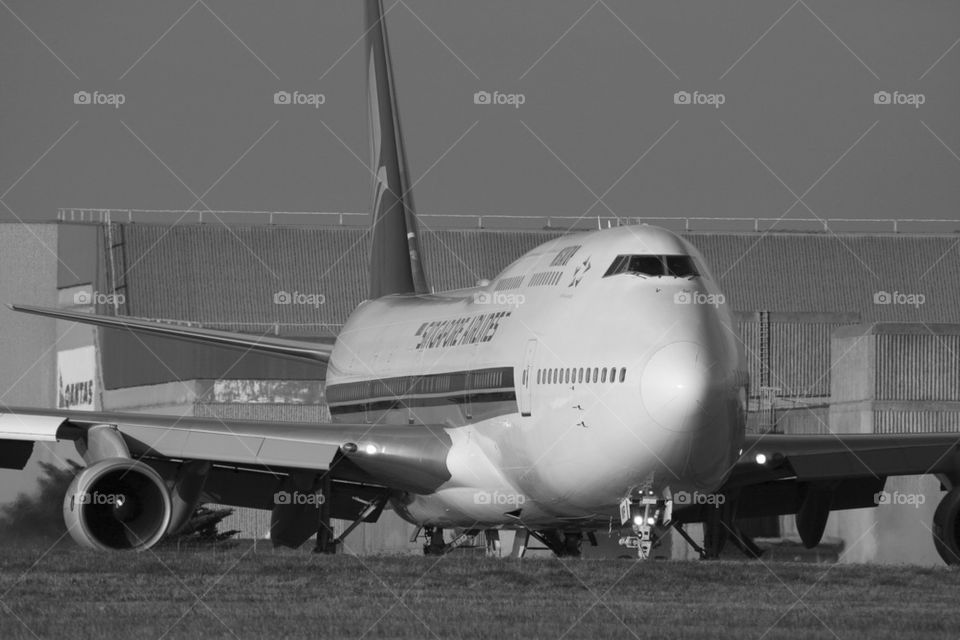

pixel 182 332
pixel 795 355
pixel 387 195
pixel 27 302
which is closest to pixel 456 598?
pixel 182 332

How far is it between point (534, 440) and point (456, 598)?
6141 millimetres

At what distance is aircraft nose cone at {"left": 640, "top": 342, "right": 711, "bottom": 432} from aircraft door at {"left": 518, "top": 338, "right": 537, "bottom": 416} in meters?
2.83

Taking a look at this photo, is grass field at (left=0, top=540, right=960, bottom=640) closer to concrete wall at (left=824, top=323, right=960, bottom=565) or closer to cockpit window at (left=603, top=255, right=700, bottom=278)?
cockpit window at (left=603, top=255, right=700, bottom=278)

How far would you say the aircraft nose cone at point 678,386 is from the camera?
19.5 metres

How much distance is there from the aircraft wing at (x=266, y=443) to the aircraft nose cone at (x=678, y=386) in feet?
18.4

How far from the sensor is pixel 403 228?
118ft

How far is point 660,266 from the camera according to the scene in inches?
826

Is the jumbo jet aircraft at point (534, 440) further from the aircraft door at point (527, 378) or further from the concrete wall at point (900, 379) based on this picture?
the concrete wall at point (900, 379)

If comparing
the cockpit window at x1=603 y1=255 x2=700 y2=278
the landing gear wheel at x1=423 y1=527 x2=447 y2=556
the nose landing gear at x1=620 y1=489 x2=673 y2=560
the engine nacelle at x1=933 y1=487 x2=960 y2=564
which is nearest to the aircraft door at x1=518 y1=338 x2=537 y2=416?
the cockpit window at x1=603 y1=255 x2=700 y2=278

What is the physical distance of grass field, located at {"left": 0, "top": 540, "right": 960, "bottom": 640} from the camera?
1379 cm

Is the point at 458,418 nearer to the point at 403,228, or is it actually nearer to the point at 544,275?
the point at 544,275

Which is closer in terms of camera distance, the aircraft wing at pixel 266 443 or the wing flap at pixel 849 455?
the wing flap at pixel 849 455

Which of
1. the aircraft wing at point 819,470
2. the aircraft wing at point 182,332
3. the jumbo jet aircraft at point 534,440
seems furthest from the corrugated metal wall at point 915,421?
the aircraft wing at point 182,332

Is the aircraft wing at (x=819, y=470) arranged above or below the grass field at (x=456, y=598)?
above
